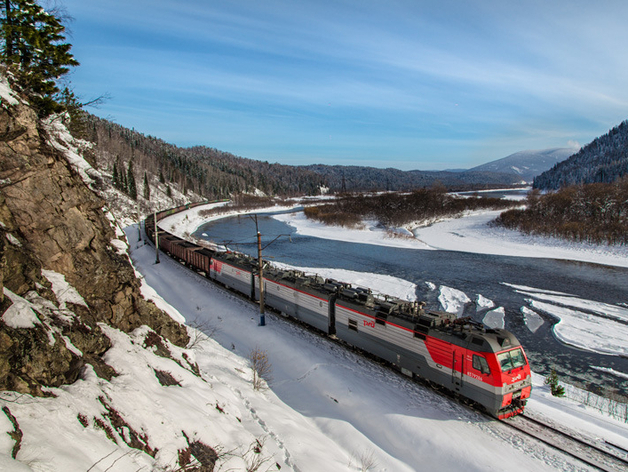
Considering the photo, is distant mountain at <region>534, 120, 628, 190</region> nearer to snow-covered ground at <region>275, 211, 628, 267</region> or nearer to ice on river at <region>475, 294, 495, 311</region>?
A: snow-covered ground at <region>275, 211, 628, 267</region>

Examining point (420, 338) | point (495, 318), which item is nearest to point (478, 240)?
point (495, 318)

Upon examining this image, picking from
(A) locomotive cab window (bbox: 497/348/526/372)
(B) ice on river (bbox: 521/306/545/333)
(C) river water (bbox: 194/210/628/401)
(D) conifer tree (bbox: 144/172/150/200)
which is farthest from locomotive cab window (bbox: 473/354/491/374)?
(D) conifer tree (bbox: 144/172/150/200)

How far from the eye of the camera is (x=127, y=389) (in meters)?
8.30

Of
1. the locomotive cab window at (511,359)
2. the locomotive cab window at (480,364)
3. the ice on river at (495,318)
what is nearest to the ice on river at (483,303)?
the ice on river at (495,318)

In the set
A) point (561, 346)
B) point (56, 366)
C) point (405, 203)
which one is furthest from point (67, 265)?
point (405, 203)

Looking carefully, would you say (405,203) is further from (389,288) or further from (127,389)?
(127,389)

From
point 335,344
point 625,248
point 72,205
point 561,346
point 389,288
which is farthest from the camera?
point 625,248

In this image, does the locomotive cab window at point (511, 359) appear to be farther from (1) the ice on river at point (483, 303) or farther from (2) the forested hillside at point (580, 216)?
(2) the forested hillside at point (580, 216)

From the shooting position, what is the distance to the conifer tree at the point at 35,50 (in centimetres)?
1323

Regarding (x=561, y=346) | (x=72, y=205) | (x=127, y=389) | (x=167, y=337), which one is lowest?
(x=561, y=346)

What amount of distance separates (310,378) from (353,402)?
2.77m

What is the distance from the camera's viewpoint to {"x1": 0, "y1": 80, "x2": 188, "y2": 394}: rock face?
7.04 meters

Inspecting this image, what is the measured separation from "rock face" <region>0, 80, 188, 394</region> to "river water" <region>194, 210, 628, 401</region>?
30.3 feet

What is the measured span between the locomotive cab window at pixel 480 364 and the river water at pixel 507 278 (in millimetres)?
9165
